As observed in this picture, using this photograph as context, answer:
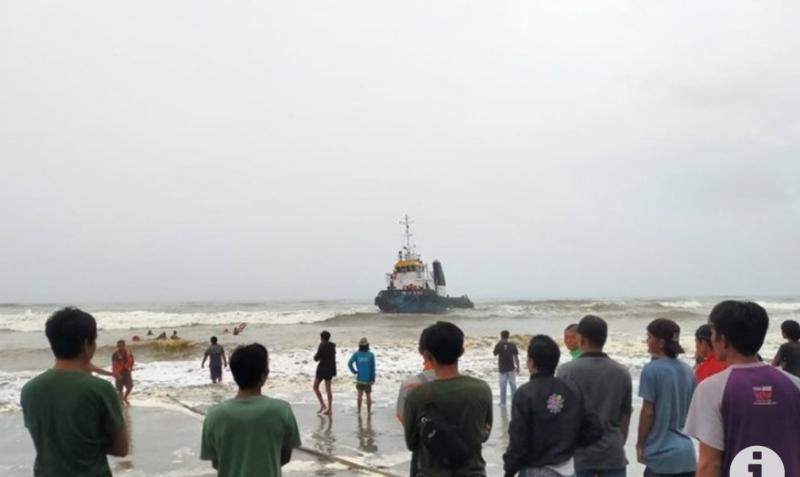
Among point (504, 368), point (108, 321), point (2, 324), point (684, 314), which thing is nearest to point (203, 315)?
point (108, 321)

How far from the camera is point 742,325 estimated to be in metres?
2.57

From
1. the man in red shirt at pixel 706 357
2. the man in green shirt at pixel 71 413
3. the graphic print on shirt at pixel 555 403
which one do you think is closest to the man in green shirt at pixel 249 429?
the man in green shirt at pixel 71 413

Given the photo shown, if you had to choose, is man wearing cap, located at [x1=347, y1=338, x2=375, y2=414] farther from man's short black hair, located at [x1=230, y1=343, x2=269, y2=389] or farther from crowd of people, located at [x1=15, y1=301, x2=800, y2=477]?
man's short black hair, located at [x1=230, y1=343, x2=269, y2=389]

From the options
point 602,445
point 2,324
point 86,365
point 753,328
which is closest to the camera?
point 753,328

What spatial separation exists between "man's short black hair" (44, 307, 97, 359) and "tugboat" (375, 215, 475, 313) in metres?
45.6

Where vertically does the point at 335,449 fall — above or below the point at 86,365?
below

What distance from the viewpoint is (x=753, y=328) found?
256cm

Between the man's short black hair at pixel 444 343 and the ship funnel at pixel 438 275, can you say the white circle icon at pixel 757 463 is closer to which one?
the man's short black hair at pixel 444 343

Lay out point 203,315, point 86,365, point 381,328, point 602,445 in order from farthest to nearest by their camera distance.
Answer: point 203,315, point 381,328, point 602,445, point 86,365

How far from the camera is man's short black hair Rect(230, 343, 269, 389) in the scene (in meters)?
3.24

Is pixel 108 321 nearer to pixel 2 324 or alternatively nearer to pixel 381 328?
pixel 2 324

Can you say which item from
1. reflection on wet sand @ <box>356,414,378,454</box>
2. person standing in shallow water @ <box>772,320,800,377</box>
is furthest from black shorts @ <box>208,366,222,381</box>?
person standing in shallow water @ <box>772,320,800,377</box>

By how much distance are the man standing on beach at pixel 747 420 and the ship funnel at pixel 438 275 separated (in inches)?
2021

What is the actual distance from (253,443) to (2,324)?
5307 centimetres
